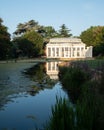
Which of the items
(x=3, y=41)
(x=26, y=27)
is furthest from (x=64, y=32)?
(x=3, y=41)

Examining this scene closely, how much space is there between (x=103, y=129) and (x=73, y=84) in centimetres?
809

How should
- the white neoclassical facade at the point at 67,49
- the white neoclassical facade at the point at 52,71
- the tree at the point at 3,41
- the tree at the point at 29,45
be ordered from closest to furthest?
1. the white neoclassical facade at the point at 52,71
2. the tree at the point at 3,41
3. the tree at the point at 29,45
4. the white neoclassical facade at the point at 67,49

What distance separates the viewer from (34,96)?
1297 centimetres

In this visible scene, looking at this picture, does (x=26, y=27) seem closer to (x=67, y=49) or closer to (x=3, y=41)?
(x=67, y=49)

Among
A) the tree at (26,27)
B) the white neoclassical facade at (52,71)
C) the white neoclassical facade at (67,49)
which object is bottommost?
the white neoclassical facade at (52,71)

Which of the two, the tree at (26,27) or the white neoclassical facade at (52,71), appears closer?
the white neoclassical facade at (52,71)

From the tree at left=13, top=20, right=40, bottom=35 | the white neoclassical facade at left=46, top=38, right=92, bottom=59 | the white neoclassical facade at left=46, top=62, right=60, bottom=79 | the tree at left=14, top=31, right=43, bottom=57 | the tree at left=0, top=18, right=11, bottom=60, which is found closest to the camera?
the white neoclassical facade at left=46, top=62, right=60, bottom=79

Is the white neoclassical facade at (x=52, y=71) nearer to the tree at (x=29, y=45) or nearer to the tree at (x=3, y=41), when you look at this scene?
the tree at (x=3, y=41)

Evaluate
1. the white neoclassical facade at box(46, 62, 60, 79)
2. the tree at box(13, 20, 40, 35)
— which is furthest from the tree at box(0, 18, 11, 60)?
the tree at box(13, 20, 40, 35)

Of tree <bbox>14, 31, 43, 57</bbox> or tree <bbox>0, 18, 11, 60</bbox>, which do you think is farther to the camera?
tree <bbox>14, 31, 43, 57</bbox>

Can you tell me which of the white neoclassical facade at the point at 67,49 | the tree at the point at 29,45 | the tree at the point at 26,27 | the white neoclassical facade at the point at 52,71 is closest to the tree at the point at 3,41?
the tree at the point at 29,45

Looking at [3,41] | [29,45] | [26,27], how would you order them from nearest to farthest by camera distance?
[3,41] < [29,45] < [26,27]

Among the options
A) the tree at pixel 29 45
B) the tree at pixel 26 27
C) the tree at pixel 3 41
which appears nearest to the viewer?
the tree at pixel 3 41

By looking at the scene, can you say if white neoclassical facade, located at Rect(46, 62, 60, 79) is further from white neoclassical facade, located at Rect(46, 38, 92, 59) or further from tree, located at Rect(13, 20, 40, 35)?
tree, located at Rect(13, 20, 40, 35)
